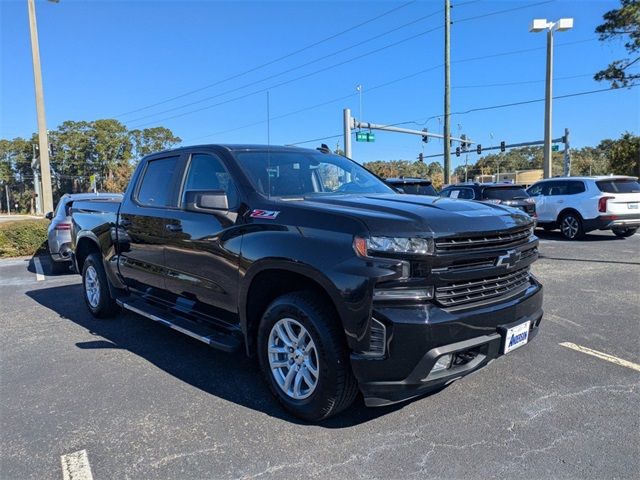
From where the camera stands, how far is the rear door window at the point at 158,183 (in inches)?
183

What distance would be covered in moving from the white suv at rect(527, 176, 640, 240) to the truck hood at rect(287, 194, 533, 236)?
10.6 metres

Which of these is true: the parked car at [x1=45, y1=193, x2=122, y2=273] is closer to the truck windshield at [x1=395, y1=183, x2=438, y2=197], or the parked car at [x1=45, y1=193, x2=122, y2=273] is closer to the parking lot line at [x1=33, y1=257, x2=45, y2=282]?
the parking lot line at [x1=33, y1=257, x2=45, y2=282]

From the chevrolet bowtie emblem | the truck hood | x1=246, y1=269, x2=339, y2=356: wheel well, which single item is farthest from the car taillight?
x1=246, y1=269, x2=339, y2=356: wheel well

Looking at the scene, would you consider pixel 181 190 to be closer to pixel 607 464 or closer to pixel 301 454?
pixel 301 454

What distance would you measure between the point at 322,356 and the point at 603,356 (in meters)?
2.88

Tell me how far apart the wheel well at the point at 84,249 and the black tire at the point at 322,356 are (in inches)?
148

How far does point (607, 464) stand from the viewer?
2.75 metres

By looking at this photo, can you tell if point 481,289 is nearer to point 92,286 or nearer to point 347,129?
point 92,286

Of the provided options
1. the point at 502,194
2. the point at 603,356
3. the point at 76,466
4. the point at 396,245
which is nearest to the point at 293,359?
the point at 396,245

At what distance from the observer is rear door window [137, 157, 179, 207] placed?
4.65m

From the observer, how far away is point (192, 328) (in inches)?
160

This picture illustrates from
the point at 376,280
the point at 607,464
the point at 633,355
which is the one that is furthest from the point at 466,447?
the point at 633,355

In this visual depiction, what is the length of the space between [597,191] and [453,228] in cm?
1173

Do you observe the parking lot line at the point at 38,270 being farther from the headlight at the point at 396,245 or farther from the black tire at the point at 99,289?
the headlight at the point at 396,245
